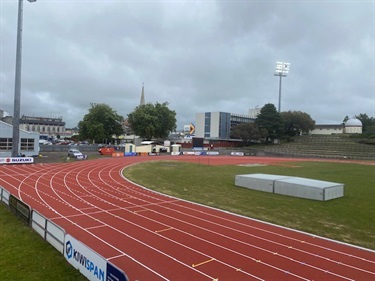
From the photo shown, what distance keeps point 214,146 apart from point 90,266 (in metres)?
80.7

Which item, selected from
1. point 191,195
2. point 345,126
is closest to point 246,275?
point 191,195

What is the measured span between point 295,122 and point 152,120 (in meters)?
46.9

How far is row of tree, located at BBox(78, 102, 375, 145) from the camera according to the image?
2921 inches

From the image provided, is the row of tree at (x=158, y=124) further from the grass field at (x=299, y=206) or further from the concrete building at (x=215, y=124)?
the grass field at (x=299, y=206)

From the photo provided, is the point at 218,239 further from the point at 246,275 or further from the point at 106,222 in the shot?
the point at 106,222

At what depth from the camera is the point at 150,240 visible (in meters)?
10.1

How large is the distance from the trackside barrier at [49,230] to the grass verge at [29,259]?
0.15 metres

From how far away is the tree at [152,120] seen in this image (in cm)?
7831

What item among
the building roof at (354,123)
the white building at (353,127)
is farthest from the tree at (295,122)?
the building roof at (354,123)

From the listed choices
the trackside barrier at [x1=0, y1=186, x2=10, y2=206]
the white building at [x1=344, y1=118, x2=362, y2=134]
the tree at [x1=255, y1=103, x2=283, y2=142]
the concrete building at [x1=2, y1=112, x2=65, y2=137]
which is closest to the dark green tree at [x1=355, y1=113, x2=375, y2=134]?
the white building at [x1=344, y1=118, x2=362, y2=134]

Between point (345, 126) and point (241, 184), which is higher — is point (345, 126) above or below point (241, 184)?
above

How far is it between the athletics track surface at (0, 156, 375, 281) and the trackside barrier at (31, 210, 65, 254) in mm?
1114

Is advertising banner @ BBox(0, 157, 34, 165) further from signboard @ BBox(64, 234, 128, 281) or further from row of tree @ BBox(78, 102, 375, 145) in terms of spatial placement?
row of tree @ BBox(78, 102, 375, 145)

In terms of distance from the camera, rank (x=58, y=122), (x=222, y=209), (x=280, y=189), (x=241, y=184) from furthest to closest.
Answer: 1. (x=58, y=122)
2. (x=241, y=184)
3. (x=280, y=189)
4. (x=222, y=209)
